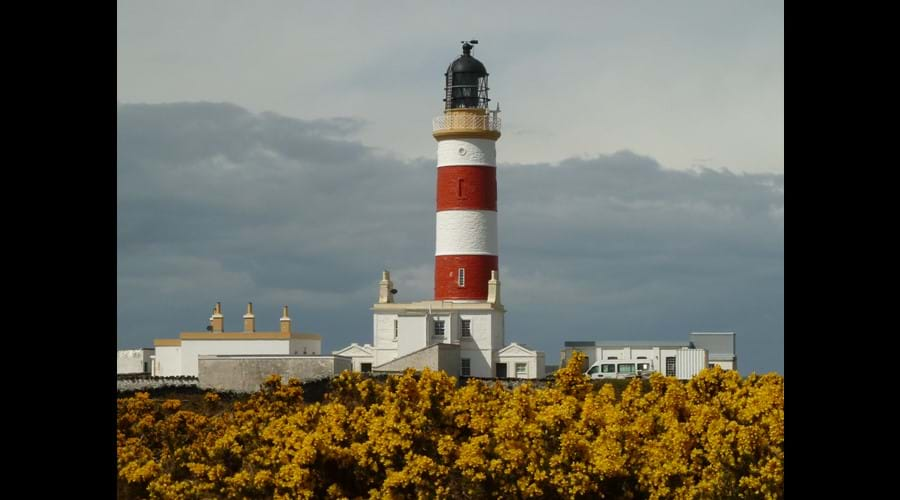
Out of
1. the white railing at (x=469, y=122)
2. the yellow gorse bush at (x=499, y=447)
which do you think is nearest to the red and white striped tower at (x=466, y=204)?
the white railing at (x=469, y=122)

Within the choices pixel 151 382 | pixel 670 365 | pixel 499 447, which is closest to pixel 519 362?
pixel 670 365

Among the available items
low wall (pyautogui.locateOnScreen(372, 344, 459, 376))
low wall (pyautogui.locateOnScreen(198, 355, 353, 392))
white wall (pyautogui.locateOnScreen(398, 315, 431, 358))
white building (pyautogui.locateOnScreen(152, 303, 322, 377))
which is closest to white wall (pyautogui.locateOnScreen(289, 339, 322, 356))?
Answer: white building (pyautogui.locateOnScreen(152, 303, 322, 377))

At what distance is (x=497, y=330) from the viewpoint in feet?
164

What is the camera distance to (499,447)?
15094 mm

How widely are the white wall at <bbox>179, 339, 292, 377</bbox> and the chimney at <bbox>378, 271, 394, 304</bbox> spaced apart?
4.69 m

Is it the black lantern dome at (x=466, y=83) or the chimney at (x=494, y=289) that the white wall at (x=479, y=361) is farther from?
the black lantern dome at (x=466, y=83)

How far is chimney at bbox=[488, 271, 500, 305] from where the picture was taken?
4938 cm

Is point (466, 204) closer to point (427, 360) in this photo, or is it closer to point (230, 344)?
point (427, 360)

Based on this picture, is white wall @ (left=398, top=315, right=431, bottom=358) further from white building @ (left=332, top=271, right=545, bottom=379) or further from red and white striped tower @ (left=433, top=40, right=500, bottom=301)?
red and white striped tower @ (left=433, top=40, right=500, bottom=301)

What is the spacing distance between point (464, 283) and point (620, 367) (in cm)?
730

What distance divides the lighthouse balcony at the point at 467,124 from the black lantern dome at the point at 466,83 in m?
1.16
